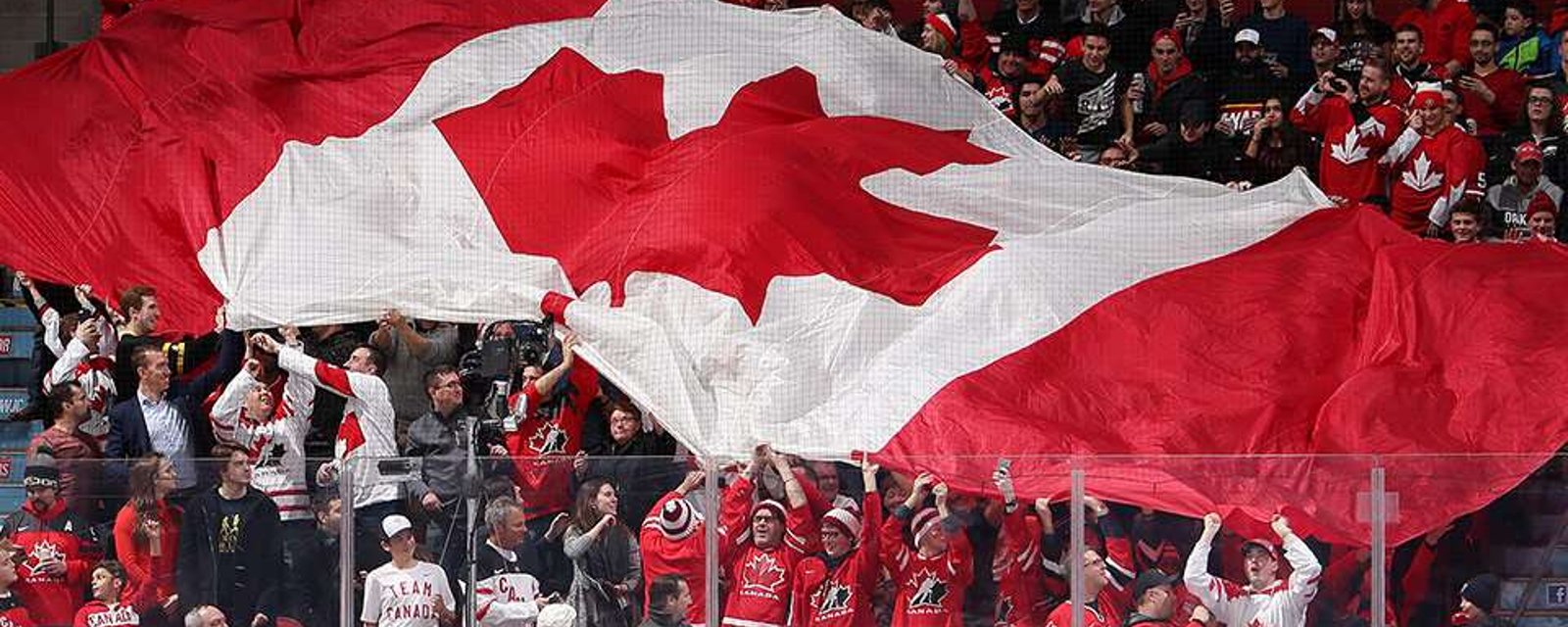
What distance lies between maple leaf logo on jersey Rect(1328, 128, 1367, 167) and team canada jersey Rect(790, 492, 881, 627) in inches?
144

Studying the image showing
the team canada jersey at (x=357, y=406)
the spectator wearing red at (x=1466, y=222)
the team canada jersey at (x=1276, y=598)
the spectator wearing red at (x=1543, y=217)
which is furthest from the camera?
the spectator wearing red at (x=1543, y=217)

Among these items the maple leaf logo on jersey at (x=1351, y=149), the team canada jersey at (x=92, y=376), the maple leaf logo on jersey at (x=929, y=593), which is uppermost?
the maple leaf logo on jersey at (x=1351, y=149)

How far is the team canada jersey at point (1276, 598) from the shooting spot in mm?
8570

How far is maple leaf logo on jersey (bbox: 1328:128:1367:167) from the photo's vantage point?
1188 cm

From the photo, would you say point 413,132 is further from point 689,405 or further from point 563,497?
point 563,497

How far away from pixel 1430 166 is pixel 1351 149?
34cm

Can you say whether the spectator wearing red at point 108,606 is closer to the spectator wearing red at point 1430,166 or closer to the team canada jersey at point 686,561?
the team canada jersey at point 686,561

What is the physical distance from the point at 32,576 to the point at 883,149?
12.4 feet

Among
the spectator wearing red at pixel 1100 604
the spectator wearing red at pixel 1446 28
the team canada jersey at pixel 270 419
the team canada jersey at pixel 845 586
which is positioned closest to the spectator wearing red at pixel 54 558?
the team canada jersey at pixel 270 419

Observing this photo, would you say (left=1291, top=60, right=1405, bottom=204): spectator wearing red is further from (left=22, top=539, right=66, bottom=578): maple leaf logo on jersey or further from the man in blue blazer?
(left=22, top=539, right=66, bottom=578): maple leaf logo on jersey

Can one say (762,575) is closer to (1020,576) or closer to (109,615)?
(1020,576)

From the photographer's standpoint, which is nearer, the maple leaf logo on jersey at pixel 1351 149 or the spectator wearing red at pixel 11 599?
the spectator wearing red at pixel 11 599

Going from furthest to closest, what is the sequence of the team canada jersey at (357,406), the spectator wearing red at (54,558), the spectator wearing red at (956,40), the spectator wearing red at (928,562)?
the spectator wearing red at (956,40), the team canada jersey at (357,406), the spectator wearing red at (54,558), the spectator wearing red at (928,562)

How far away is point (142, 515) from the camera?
9180 mm
